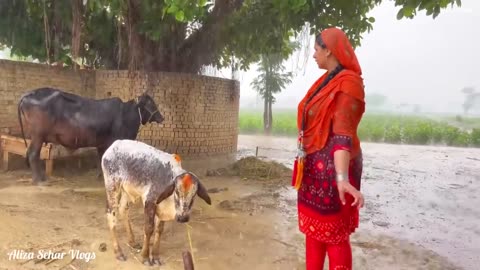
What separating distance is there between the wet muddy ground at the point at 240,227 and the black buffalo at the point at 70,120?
70 centimetres

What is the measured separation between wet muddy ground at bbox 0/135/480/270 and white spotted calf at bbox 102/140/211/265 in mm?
354

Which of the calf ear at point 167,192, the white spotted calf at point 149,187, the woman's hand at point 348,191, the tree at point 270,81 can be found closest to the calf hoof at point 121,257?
the white spotted calf at point 149,187

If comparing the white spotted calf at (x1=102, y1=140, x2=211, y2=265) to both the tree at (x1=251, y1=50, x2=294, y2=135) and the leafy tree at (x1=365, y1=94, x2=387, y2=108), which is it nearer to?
the tree at (x1=251, y1=50, x2=294, y2=135)

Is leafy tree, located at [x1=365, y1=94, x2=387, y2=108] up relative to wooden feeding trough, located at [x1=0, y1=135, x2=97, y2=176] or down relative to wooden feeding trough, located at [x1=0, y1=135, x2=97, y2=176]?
up

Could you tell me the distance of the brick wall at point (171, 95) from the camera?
8.30 meters

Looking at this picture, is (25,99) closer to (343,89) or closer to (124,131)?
(124,131)

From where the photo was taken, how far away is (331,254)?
7.71 feet

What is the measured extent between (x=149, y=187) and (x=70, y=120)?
332cm

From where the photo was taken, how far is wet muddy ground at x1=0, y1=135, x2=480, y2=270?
3.71 m

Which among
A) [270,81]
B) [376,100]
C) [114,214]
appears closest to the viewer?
[114,214]

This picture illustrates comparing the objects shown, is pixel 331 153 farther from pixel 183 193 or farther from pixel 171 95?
pixel 171 95

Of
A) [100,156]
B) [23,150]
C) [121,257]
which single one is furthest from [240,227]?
[23,150]

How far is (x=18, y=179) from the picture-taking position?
6.38 metres

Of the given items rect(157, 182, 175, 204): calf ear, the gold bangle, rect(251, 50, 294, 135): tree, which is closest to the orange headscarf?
the gold bangle
